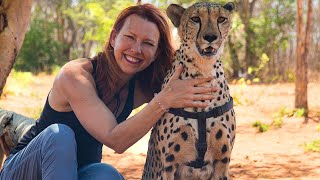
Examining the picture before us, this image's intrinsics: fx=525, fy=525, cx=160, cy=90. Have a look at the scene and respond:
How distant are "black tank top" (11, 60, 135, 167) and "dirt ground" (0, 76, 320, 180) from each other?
1857 mm

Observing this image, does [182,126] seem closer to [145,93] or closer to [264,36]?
[145,93]

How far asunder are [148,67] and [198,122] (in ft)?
1.48

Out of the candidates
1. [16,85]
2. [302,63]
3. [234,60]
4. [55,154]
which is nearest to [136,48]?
[55,154]

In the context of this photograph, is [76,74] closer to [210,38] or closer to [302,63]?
[210,38]

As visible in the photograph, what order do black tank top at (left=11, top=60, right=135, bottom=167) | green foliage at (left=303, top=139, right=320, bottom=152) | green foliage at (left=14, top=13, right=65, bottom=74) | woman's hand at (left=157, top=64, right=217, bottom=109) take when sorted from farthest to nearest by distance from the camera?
Result: green foliage at (left=14, top=13, right=65, bottom=74), green foliage at (left=303, top=139, right=320, bottom=152), black tank top at (left=11, top=60, right=135, bottom=167), woman's hand at (left=157, top=64, right=217, bottom=109)

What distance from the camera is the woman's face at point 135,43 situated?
2285mm

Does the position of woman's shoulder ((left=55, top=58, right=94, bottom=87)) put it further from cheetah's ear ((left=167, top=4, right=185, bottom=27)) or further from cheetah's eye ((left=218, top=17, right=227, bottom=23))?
cheetah's eye ((left=218, top=17, right=227, bottom=23))

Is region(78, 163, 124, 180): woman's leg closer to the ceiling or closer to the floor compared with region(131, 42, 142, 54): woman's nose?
closer to the floor

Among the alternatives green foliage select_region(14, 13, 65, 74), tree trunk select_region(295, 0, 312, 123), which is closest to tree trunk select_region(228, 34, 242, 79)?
tree trunk select_region(295, 0, 312, 123)

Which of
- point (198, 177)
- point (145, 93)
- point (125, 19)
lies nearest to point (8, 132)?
point (145, 93)

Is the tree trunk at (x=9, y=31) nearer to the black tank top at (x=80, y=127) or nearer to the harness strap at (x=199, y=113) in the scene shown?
the black tank top at (x=80, y=127)

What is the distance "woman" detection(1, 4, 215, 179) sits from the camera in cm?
218

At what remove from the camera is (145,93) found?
8.45 ft

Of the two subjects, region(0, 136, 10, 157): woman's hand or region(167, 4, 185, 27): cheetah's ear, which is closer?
region(167, 4, 185, 27): cheetah's ear
